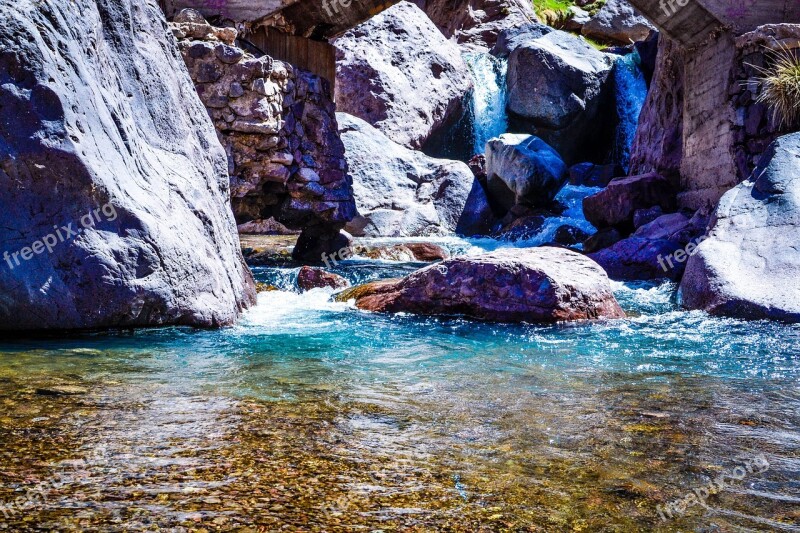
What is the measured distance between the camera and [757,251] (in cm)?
688

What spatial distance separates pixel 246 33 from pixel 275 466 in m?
8.88

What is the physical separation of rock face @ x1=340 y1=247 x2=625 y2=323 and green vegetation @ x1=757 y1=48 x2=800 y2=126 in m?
3.48

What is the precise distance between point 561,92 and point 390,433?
52.4 feet

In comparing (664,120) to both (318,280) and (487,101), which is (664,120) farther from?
(318,280)

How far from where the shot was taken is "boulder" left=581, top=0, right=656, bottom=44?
997 inches

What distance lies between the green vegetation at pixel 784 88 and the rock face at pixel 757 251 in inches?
32.5

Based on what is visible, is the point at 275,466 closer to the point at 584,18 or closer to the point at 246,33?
the point at 246,33

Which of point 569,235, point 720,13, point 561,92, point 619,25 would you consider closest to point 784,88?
point 720,13

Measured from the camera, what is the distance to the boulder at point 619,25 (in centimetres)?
2533

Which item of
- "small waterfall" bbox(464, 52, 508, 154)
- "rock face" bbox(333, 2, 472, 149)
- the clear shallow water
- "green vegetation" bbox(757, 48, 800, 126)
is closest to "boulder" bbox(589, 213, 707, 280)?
"green vegetation" bbox(757, 48, 800, 126)

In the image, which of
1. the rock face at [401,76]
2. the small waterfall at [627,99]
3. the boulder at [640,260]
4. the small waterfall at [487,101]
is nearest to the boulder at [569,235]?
the boulder at [640,260]

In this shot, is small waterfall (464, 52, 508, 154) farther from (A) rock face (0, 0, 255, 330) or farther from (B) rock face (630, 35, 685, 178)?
(A) rock face (0, 0, 255, 330)

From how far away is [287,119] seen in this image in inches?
396

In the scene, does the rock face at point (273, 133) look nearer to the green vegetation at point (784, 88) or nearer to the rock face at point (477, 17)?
the green vegetation at point (784, 88)
